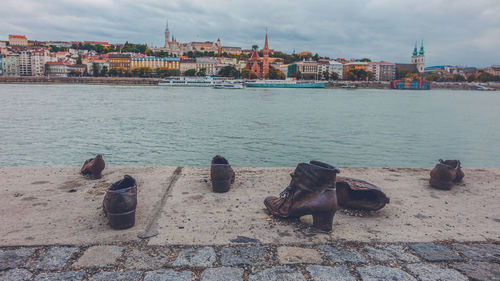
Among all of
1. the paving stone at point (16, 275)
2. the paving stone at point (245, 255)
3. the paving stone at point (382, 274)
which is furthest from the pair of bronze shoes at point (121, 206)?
the paving stone at point (382, 274)

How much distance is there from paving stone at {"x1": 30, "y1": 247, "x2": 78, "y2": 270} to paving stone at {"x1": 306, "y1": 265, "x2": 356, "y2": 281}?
146cm

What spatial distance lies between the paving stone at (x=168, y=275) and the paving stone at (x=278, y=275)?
35cm

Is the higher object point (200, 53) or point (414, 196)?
point (200, 53)

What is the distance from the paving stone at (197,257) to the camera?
2012 millimetres

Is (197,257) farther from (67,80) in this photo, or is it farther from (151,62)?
(151,62)

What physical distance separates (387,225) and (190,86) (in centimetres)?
6790

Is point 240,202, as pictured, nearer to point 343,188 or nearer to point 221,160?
point 221,160

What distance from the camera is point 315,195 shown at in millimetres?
2469

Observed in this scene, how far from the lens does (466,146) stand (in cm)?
1187

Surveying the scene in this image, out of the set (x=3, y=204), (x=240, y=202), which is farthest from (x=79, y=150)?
(x=240, y=202)

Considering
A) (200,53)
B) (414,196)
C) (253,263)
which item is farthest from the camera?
(200,53)

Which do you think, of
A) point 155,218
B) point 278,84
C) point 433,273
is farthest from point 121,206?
point 278,84

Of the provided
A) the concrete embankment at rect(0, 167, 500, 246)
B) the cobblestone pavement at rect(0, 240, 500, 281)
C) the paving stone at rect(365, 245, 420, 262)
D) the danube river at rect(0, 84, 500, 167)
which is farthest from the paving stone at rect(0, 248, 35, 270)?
the danube river at rect(0, 84, 500, 167)

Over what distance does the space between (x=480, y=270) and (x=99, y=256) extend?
2286 millimetres
